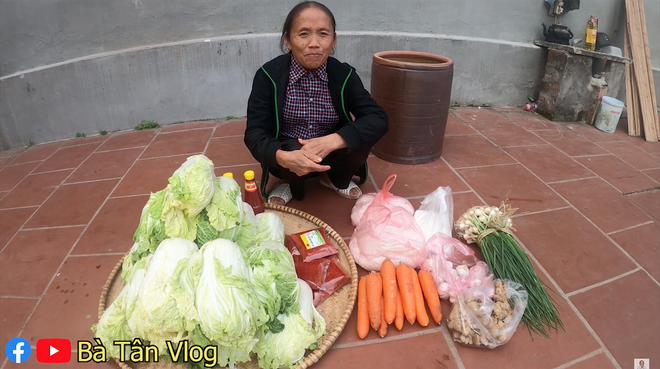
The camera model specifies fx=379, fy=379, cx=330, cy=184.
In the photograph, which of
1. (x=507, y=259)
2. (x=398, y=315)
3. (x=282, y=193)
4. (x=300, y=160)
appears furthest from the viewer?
(x=282, y=193)

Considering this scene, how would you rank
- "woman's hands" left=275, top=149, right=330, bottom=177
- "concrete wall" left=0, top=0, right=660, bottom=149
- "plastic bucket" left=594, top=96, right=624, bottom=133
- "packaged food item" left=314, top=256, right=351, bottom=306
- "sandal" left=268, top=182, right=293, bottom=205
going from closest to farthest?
1. "packaged food item" left=314, top=256, right=351, bottom=306
2. "woman's hands" left=275, top=149, right=330, bottom=177
3. "sandal" left=268, top=182, right=293, bottom=205
4. "concrete wall" left=0, top=0, right=660, bottom=149
5. "plastic bucket" left=594, top=96, right=624, bottom=133

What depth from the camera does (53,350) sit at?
5.97ft

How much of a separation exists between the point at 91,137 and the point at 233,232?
11.2 feet

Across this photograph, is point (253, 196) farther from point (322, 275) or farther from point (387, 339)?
point (387, 339)

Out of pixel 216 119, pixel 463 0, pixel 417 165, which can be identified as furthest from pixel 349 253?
pixel 463 0

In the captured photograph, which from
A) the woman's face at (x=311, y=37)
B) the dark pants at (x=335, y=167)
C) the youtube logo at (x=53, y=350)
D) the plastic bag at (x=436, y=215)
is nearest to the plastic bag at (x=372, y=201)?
the plastic bag at (x=436, y=215)

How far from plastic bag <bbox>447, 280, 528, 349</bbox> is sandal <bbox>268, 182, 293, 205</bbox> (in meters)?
1.48

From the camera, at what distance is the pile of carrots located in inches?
73.7

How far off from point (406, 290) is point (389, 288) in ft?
0.29

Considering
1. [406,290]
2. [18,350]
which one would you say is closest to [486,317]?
[406,290]

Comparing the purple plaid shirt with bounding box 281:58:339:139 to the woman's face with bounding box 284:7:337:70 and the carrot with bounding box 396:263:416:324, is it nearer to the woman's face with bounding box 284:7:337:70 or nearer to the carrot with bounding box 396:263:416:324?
the woman's face with bounding box 284:7:337:70

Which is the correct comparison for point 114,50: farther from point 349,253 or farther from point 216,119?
point 349,253

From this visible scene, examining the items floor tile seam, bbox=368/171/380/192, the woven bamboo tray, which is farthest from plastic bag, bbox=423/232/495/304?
floor tile seam, bbox=368/171/380/192

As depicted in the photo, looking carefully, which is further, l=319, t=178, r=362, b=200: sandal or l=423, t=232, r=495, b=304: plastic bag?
l=319, t=178, r=362, b=200: sandal
